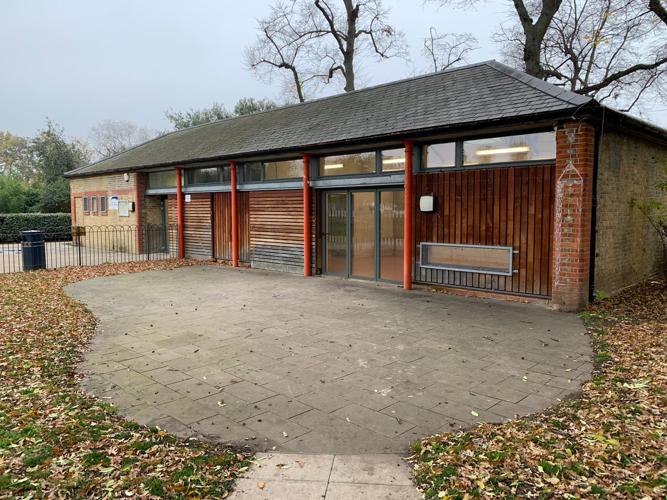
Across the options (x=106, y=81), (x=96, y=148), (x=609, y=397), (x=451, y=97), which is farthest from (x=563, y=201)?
(x=106, y=81)

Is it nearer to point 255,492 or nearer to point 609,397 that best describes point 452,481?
point 255,492

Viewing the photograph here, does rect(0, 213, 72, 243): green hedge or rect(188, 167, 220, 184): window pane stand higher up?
rect(188, 167, 220, 184): window pane

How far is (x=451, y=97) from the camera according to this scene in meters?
9.25

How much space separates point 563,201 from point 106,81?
7950 cm

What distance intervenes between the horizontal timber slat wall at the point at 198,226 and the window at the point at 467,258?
7.82 meters

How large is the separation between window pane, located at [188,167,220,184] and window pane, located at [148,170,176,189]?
112 cm

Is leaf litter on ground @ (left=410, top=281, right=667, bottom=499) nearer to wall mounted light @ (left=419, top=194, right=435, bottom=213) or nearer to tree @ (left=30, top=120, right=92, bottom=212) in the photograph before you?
wall mounted light @ (left=419, top=194, right=435, bottom=213)

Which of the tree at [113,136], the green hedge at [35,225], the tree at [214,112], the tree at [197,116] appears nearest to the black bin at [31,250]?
the green hedge at [35,225]

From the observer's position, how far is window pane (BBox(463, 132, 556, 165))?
7.43m

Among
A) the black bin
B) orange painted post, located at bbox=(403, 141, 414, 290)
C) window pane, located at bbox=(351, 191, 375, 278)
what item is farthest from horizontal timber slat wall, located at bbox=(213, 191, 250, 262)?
orange painted post, located at bbox=(403, 141, 414, 290)

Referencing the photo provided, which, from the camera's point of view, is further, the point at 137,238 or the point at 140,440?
the point at 137,238

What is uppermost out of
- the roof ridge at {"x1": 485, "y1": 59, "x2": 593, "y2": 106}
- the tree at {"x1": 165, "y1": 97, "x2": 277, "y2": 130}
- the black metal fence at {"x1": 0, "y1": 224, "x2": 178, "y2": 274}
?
the tree at {"x1": 165, "y1": 97, "x2": 277, "y2": 130}

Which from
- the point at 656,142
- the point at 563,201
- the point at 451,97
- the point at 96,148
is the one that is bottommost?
the point at 563,201

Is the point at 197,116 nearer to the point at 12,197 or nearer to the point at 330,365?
the point at 12,197
